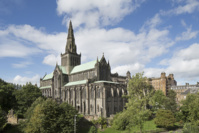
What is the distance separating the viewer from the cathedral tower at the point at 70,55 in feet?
307

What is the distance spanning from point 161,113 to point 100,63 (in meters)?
34.5

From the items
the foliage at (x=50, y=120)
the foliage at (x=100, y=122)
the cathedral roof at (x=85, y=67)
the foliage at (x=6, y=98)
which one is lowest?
the foliage at (x=100, y=122)

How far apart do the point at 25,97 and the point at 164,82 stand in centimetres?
9307

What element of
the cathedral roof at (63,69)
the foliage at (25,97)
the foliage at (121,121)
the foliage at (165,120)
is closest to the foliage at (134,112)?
the foliage at (121,121)

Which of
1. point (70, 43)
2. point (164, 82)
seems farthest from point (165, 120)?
point (164, 82)

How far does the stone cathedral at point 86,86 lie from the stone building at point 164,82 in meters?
51.7

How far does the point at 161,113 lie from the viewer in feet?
160

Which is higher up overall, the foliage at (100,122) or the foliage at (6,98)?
the foliage at (6,98)

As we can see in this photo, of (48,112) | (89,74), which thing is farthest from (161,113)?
(89,74)

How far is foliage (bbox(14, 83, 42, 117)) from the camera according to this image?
55562mm

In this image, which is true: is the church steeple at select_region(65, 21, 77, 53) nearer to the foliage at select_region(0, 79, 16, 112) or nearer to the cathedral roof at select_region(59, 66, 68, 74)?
the cathedral roof at select_region(59, 66, 68, 74)

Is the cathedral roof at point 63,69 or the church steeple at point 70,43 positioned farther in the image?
the church steeple at point 70,43

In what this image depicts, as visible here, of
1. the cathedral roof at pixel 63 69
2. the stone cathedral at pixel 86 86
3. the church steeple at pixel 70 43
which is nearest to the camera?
the stone cathedral at pixel 86 86

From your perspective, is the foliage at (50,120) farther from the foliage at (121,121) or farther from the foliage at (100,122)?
the foliage at (121,121)
